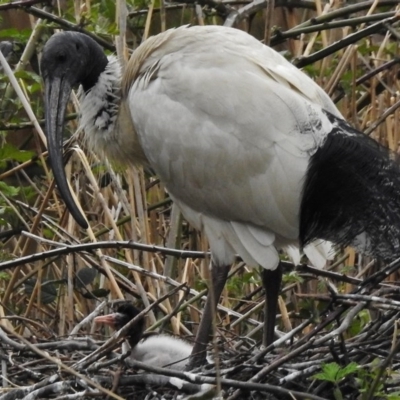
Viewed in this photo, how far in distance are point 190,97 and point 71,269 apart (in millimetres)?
1043

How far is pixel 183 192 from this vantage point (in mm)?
4836

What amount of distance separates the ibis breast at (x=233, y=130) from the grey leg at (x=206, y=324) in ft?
0.36

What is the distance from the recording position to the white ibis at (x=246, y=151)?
4.46m

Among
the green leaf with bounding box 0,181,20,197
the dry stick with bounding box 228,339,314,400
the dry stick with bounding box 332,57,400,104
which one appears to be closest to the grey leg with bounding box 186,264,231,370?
the dry stick with bounding box 228,339,314,400

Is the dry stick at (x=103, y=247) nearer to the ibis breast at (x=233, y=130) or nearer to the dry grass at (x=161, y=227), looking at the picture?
the dry grass at (x=161, y=227)

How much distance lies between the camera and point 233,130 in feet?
15.1

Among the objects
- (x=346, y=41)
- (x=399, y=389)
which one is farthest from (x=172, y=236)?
(x=399, y=389)

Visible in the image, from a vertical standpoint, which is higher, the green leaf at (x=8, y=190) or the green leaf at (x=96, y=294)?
the green leaf at (x=8, y=190)

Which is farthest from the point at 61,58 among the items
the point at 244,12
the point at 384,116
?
the point at 384,116

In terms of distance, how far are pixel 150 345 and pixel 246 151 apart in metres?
0.83

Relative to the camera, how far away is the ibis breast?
4.57 meters

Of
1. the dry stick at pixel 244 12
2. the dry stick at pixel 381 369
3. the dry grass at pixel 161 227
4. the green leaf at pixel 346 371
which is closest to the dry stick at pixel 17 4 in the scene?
the dry grass at pixel 161 227

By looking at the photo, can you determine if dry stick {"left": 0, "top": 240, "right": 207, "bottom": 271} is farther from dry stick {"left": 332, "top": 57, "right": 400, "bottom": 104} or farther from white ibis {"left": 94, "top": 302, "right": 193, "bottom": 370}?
dry stick {"left": 332, "top": 57, "right": 400, "bottom": 104}

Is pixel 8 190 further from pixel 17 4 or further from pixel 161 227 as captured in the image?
pixel 161 227
